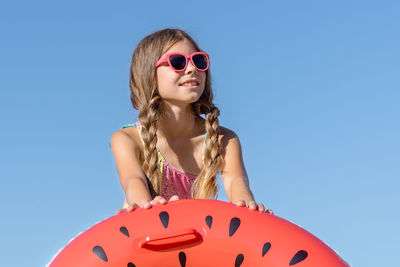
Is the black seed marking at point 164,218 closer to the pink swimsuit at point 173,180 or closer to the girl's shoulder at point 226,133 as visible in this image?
the pink swimsuit at point 173,180

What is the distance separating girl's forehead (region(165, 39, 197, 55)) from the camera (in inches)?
181

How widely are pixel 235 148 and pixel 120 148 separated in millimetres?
863

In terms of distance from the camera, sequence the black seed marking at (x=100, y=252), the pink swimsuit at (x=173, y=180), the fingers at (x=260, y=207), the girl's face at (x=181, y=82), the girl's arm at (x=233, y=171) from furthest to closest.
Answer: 1. the pink swimsuit at (x=173, y=180)
2. the girl's face at (x=181, y=82)
3. the girl's arm at (x=233, y=171)
4. the fingers at (x=260, y=207)
5. the black seed marking at (x=100, y=252)

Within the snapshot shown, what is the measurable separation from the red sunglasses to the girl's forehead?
0.07 m

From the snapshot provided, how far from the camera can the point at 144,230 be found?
3.12m

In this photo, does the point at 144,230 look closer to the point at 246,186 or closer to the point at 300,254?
the point at 300,254

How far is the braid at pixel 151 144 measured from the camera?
446 cm

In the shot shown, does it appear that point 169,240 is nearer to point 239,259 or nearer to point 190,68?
point 239,259

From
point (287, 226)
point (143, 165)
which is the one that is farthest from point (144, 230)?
point (143, 165)

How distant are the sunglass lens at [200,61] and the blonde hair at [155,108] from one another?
184 millimetres

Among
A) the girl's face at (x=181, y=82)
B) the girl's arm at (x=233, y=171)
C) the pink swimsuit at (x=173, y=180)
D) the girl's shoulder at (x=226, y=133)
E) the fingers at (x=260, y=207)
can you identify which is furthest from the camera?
the girl's shoulder at (x=226, y=133)

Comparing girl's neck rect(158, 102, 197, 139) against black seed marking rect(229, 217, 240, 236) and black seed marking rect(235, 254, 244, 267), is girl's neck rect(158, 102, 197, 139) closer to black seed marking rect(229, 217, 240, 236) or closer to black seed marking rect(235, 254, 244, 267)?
black seed marking rect(229, 217, 240, 236)

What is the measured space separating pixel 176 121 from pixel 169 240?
1.74 metres

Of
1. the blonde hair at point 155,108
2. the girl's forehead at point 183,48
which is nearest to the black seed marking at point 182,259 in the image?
the blonde hair at point 155,108
